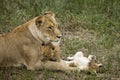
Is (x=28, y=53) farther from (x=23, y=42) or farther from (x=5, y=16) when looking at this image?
(x=5, y=16)

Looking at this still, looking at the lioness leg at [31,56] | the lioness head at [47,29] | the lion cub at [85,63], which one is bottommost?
the lion cub at [85,63]

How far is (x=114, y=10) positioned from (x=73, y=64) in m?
2.04

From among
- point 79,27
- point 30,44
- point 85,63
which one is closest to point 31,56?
point 30,44

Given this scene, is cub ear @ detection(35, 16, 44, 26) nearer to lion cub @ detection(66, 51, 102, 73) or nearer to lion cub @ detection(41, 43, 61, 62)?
lion cub @ detection(41, 43, 61, 62)

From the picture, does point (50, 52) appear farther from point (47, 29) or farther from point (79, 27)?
point (79, 27)

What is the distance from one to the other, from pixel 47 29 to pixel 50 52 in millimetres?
294

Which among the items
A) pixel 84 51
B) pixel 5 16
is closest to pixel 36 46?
pixel 84 51

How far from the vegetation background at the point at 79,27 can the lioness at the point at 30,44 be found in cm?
9

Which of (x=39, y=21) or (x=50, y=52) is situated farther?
(x=50, y=52)

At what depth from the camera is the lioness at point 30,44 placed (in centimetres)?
494

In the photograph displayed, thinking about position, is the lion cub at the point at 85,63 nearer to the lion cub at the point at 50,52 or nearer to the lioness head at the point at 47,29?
the lion cub at the point at 50,52

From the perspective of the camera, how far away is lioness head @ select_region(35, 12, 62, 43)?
192 inches

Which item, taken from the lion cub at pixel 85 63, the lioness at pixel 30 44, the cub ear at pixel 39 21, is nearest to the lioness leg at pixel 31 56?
the lioness at pixel 30 44

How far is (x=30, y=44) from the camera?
502 centimetres
